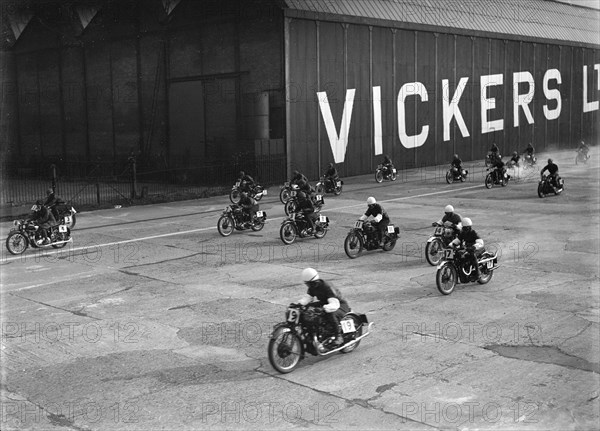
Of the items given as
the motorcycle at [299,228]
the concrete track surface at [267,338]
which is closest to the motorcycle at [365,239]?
the concrete track surface at [267,338]

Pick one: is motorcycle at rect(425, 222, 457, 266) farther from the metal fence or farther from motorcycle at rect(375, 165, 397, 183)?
motorcycle at rect(375, 165, 397, 183)

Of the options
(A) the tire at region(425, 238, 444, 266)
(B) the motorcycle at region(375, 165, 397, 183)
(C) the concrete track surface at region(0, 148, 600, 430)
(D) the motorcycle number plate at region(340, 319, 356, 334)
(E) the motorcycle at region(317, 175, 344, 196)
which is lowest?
(C) the concrete track surface at region(0, 148, 600, 430)

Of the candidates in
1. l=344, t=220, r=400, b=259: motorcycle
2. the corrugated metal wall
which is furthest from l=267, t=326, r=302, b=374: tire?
the corrugated metal wall

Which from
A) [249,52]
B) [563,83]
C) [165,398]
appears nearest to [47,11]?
[249,52]

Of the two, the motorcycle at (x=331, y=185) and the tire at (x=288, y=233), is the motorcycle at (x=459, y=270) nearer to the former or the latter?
the tire at (x=288, y=233)

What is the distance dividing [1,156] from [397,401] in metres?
53.5

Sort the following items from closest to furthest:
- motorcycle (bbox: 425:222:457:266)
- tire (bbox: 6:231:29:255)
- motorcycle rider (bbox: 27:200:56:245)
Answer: motorcycle (bbox: 425:222:457:266) < tire (bbox: 6:231:29:255) < motorcycle rider (bbox: 27:200:56:245)

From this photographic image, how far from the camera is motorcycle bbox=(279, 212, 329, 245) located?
22.4 metres

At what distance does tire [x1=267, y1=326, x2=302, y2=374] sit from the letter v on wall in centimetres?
3117

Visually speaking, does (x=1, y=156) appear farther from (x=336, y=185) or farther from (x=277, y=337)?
(x=277, y=337)

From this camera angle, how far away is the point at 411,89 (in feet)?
155

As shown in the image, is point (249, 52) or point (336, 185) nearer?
point (336, 185)

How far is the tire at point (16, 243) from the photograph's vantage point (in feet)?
70.6

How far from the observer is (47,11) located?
4988 cm
